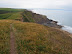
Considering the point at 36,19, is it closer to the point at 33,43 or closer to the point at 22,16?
the point at 22,16

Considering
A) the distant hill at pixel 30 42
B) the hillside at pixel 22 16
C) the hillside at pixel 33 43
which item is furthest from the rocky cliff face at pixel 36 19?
the hillside at pixel 33 43

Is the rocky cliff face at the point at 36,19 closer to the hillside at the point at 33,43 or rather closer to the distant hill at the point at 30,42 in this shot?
the distant hill at the point at 30,42

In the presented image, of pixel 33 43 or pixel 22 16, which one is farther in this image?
pixel 22 16

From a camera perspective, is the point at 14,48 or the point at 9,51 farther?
the point at 14,48

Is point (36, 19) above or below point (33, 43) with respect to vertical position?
below

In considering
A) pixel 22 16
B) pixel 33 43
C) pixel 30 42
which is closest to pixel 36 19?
pixel 22 16

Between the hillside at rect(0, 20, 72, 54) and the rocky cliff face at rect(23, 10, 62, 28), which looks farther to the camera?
the rocky cliff face at rect(23, 10, 62, 28)

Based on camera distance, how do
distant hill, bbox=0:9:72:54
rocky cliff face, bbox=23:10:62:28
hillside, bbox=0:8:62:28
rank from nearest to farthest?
distant hill, bbox=0:9:72:54
hillside, bbox=0:8:62:28
rocky cliff face, bbox=23:10:62:28

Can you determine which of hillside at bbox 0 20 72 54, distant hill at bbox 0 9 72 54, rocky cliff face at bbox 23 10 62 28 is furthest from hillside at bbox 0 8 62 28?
hillside at bbox 0 20 72 54

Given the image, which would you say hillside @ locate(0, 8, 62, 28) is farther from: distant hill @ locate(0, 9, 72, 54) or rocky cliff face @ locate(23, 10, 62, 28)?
distant hill @ locate(0, 9, 72, 54)

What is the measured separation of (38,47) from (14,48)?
3.50m

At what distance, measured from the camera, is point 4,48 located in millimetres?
11375

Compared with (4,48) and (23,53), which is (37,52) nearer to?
(23,53)

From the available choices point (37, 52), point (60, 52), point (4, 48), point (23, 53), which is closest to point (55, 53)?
point (60, 52)
